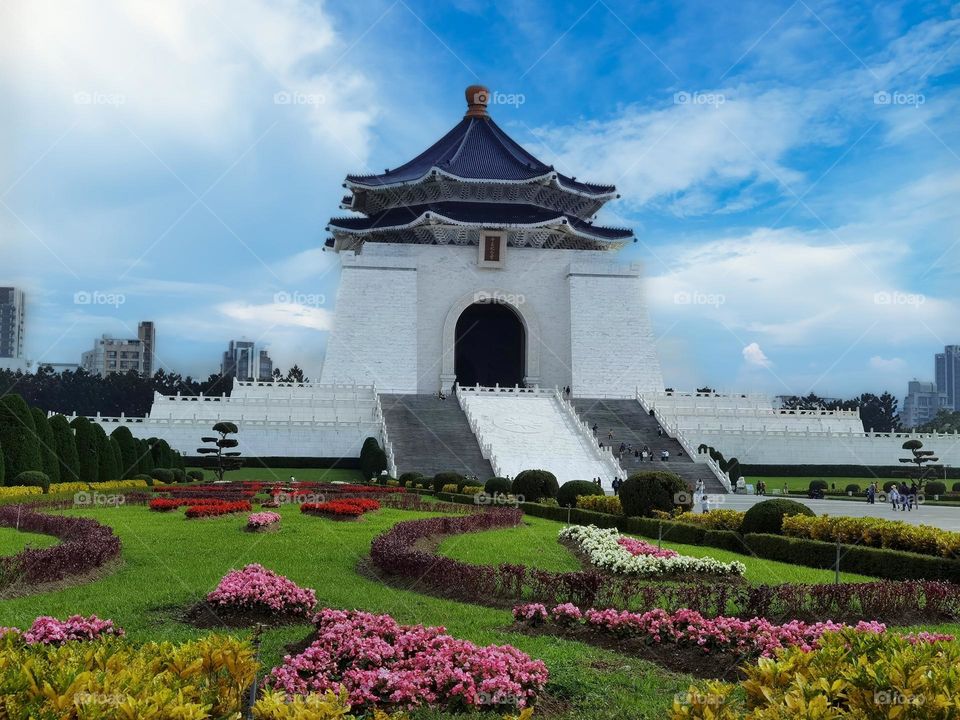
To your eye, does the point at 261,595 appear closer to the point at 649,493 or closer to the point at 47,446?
the point at 649,493

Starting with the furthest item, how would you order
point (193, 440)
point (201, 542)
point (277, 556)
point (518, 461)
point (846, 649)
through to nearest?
point (193, 440), point (518, 461), point (201, 542), point (277, 556), point (846, 649)

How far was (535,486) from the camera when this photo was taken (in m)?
18.0

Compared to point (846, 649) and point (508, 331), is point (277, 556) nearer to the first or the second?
point (846, 649)

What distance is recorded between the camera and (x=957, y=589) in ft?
23.5

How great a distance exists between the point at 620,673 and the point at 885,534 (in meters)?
5.64

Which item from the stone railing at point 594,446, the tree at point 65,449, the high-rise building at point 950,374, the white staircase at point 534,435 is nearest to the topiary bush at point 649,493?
the stone railing at point 594,446

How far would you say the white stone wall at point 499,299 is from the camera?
127 feet

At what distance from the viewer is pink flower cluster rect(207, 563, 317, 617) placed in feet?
20.8

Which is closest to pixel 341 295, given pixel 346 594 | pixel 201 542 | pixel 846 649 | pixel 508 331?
pixel 508 331

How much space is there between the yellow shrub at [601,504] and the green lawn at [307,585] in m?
3.49

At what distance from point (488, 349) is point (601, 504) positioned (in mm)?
30752

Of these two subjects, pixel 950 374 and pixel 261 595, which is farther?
pixel 950 374

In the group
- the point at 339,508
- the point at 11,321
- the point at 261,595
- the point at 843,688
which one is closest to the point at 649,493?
the point at 339,508

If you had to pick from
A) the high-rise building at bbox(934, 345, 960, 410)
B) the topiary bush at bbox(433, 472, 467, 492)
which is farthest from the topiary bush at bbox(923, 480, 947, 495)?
the high-rise building at bbox(934, 345, 960, 410)
